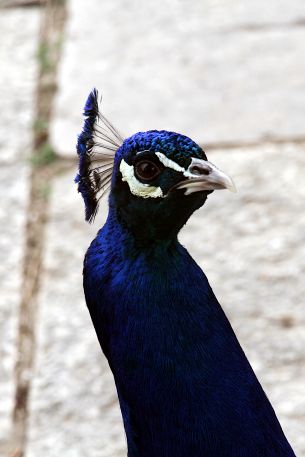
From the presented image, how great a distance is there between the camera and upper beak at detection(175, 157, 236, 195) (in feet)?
3.65

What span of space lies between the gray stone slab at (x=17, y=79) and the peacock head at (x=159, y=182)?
4.57ft

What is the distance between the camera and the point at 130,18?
3.08 meters

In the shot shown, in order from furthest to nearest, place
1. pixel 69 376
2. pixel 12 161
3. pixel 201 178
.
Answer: pixel 12 161
pixel 69 376
pixel 201 178

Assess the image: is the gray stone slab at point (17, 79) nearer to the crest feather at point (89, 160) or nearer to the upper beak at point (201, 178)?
the crest feather at point (89, 160)

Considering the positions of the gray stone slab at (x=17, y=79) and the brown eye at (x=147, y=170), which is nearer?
the brown eye at (x=147, y=170)

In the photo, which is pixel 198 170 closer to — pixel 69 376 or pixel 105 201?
pixel 69 376

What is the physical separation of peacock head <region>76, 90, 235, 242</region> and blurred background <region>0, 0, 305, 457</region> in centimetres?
72

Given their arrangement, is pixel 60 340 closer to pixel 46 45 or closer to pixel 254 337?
pixel 254 337

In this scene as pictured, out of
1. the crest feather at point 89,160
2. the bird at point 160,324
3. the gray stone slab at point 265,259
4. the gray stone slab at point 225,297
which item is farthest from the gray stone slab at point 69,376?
the crest feather at point 89,160

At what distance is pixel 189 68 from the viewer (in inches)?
110

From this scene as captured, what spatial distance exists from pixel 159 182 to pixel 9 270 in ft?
3.70

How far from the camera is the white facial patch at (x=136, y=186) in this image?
1.13 metres

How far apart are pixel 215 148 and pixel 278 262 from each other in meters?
0.42

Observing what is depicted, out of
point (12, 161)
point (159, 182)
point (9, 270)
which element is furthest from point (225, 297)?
point (159, 182)
